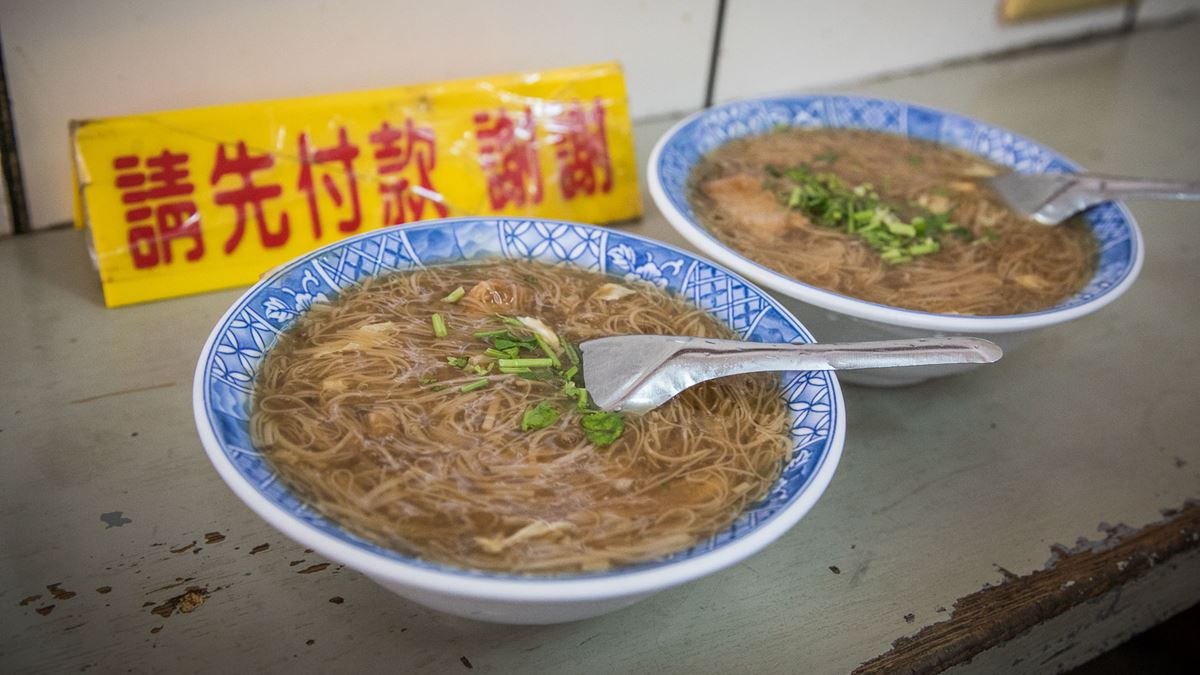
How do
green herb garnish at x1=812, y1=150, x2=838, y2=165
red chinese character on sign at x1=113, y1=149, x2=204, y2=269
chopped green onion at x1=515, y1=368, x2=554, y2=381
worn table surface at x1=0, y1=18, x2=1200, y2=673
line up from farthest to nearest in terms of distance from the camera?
green herb garnish at x1=812, y1=150, x2=838, y2=165 < red chinese character on sign at x1=113, y1=149, x2=204, y2=269 < chopped green onion at x1=515, y1=368, x2=554, y2=381 < worn table surface at x1=0, y1=18, x2=1200, y2=673

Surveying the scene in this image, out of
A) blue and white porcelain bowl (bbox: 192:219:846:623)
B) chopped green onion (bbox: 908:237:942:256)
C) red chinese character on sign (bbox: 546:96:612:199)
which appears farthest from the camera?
red chinese character on sign (bbox: 546:96:612:199)

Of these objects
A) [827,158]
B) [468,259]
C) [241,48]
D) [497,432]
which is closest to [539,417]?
[497,432]

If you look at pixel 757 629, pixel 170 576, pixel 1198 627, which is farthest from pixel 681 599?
pixel 1198 627

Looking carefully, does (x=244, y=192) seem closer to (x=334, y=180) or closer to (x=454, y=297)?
(x=334, y=180)

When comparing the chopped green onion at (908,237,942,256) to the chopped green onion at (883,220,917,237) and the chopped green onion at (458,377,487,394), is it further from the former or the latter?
the chopped green onion at (458,377,487,394)

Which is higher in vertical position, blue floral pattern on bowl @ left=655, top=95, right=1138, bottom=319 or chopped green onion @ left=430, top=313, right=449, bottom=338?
blue floral pattern on bowl @ left=655, top=95, right=1138, bottom=319

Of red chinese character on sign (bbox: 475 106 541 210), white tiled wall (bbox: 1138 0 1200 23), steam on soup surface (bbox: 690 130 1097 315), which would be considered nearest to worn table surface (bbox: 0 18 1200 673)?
steam on soup surface (bbox: 690 130 1097 315)
